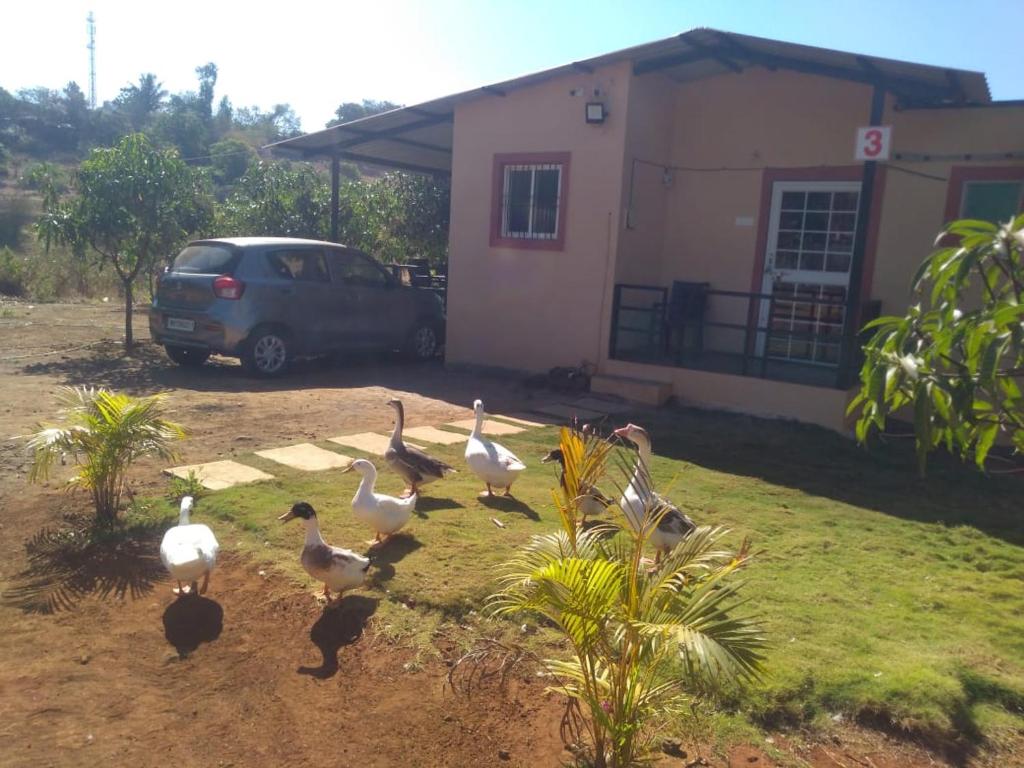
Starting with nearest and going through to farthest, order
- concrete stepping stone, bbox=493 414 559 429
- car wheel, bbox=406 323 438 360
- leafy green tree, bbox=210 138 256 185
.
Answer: concrete stepping stone, bbox=493 414 559 429 → car wheel, bbox=406 323 438 360 → leafy green tree, bbox=210 138 256 185

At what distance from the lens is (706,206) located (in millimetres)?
10961

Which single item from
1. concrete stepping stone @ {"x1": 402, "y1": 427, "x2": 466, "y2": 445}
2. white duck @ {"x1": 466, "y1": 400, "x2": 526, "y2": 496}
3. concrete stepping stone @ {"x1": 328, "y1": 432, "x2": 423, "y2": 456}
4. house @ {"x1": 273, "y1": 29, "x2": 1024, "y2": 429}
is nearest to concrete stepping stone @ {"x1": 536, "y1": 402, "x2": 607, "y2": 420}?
house @ {"x1": 273, "y1": 29, "x2": 1024, "y2": 429}

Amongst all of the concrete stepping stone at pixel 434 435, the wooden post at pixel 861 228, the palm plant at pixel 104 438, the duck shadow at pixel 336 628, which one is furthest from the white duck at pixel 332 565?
the wooden post at pixel 861 228

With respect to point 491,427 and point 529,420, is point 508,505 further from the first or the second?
point 529,420

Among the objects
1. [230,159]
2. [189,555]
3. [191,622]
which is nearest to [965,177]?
[189,555]

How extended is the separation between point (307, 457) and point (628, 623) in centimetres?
471

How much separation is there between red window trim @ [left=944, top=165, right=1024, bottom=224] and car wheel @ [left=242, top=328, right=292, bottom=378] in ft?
26.1

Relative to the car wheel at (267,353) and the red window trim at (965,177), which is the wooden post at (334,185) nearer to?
the car wheel at (267,353)

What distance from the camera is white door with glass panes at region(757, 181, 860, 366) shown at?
400 inches

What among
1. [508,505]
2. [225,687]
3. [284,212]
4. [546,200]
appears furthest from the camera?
[284,212]

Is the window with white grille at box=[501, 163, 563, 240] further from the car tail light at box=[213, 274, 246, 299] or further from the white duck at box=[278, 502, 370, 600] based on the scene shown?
the white duck at box=[278, 502, 370, 600]

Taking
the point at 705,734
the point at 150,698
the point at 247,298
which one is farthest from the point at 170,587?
the point at 247,298

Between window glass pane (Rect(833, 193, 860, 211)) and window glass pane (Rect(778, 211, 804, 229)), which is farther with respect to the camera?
window glass pane (Rect(778, 211, 804, 229))

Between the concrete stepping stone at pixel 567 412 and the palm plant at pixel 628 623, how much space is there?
5.94 meters
